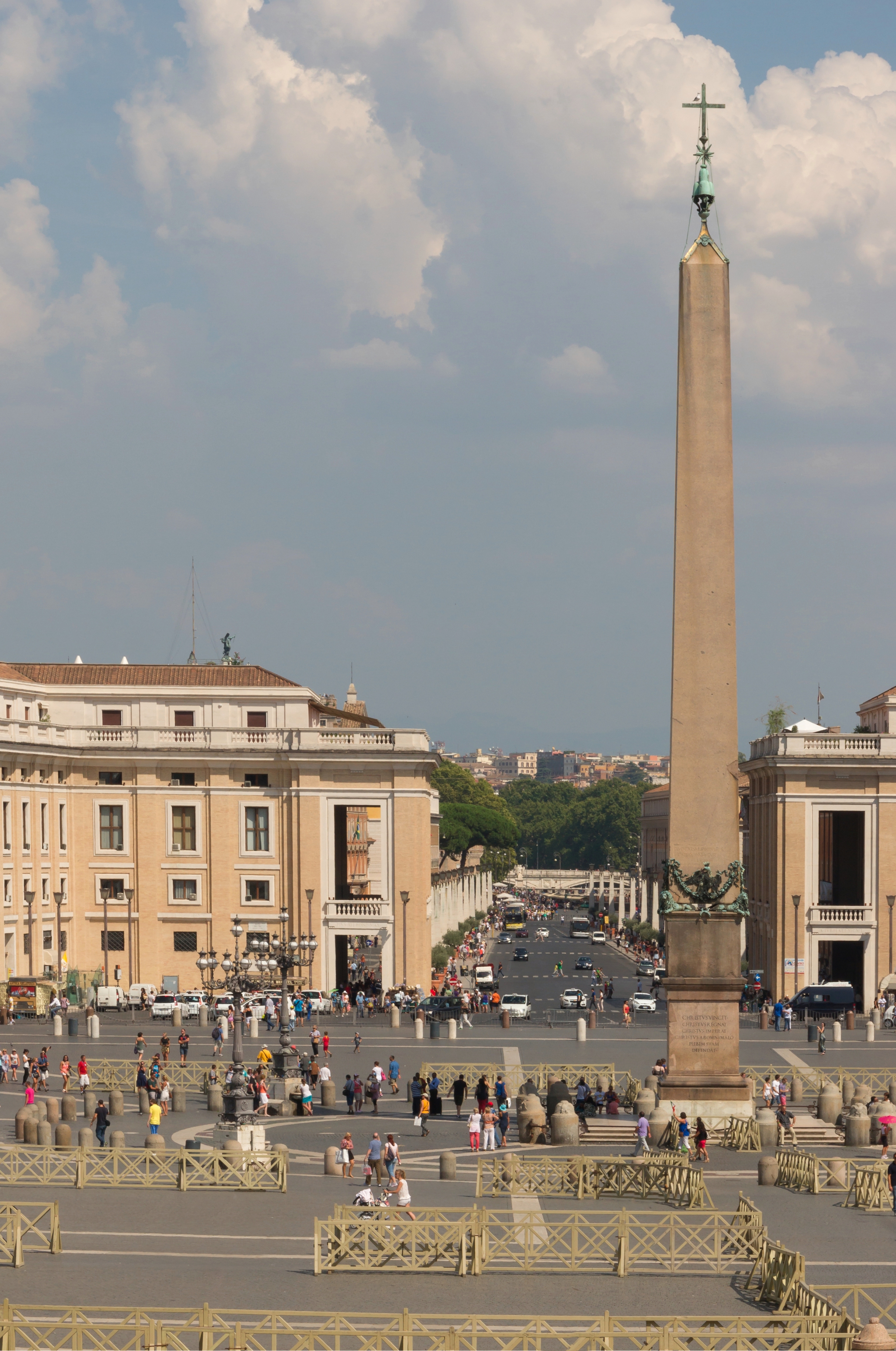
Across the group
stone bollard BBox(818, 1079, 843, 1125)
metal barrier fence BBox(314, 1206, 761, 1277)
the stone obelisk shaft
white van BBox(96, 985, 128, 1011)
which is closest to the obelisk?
the stone obelisk shaft

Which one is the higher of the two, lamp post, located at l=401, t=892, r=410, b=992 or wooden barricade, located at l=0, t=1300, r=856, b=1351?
wooden barricade, located at l=0, t=1300, r=856, b=1351

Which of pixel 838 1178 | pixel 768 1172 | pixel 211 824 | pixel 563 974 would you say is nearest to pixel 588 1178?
pixel 768 1172

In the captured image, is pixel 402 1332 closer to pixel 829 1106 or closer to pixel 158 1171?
pixel 158 1171

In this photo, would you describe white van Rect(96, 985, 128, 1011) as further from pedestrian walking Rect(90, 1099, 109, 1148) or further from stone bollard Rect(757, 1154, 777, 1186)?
stone bollard Rect(757, 1154, 777, 1186)

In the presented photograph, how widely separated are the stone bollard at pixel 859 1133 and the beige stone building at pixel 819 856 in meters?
40.0

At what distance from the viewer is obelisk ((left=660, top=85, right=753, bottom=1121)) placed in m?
37.9

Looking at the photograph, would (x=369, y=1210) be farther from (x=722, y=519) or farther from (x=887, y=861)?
(x=887, y=861)

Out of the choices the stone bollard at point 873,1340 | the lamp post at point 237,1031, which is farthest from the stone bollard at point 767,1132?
the stone bollard at point 873,1340

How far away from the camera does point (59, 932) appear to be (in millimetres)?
75812

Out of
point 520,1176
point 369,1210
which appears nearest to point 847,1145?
point 520,1176

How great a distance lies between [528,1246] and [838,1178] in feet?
31.1

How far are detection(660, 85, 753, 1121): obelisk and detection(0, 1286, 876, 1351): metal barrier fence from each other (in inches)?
638

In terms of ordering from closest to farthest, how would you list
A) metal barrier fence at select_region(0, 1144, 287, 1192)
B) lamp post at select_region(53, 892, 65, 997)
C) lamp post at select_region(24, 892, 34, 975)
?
metal barrier fence at select_region(0, 1144, 287, 1192) → lamp post at select_region(53, 892, 65, 997) → lamp post at select_region(24, 892, 34, 975)

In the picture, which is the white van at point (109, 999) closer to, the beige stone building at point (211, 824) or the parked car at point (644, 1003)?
the beige stone building at point (211, 824)
